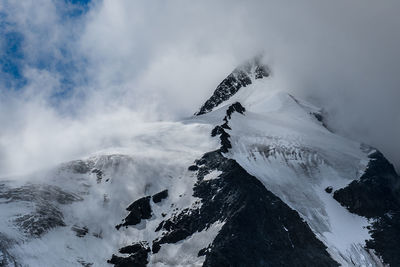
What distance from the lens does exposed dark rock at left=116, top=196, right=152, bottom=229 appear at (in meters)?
192

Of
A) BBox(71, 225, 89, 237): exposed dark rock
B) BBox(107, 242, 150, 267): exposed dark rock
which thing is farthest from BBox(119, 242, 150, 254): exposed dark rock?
BBox(71, 225, 89, 237): exposed dark rock

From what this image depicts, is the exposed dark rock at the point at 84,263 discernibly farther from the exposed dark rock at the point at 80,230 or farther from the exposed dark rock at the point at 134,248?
the exposed dark rock at the point at 134,248

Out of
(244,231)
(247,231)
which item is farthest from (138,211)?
(247,231)

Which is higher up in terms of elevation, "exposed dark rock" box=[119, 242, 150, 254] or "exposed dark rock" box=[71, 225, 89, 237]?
"exposed dark rock" box=[71, 225, 89, 237]

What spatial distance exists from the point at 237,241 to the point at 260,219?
50.7ft

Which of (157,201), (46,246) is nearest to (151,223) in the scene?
(157,201)

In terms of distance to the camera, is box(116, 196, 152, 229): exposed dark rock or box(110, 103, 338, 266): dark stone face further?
box(116, 196, 152, 229): exposed dark rock

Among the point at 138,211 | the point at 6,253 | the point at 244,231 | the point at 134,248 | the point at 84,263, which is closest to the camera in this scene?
the point at 6,253

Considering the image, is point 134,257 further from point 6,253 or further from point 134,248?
point 6,253

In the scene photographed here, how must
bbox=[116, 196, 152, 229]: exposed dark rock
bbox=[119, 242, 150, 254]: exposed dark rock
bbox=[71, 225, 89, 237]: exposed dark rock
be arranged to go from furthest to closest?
bbox=[116, 196, 152, 229]: exposed dark rock → bbox=[71, 225, 89, 237]: exposed dark rock → bbox=[119, 242, 150, 254]: exposed dark rock

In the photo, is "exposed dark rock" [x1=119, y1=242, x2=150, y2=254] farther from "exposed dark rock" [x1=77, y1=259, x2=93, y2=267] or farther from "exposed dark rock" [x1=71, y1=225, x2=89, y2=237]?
"exposed dark rock" [x1=71, y1=225, x2=89, y2=237]

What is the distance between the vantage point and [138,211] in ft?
641

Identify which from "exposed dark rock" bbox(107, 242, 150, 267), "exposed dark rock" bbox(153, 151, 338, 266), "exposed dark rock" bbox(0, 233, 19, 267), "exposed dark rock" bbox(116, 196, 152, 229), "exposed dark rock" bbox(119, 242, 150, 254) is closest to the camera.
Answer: "exposed dark rock" bbox(0, 233, 19, 267)

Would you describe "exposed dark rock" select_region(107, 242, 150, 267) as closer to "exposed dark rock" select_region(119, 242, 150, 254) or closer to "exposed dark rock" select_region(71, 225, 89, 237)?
"exposed dark rock" select_region(119, 242, 150, 254)
